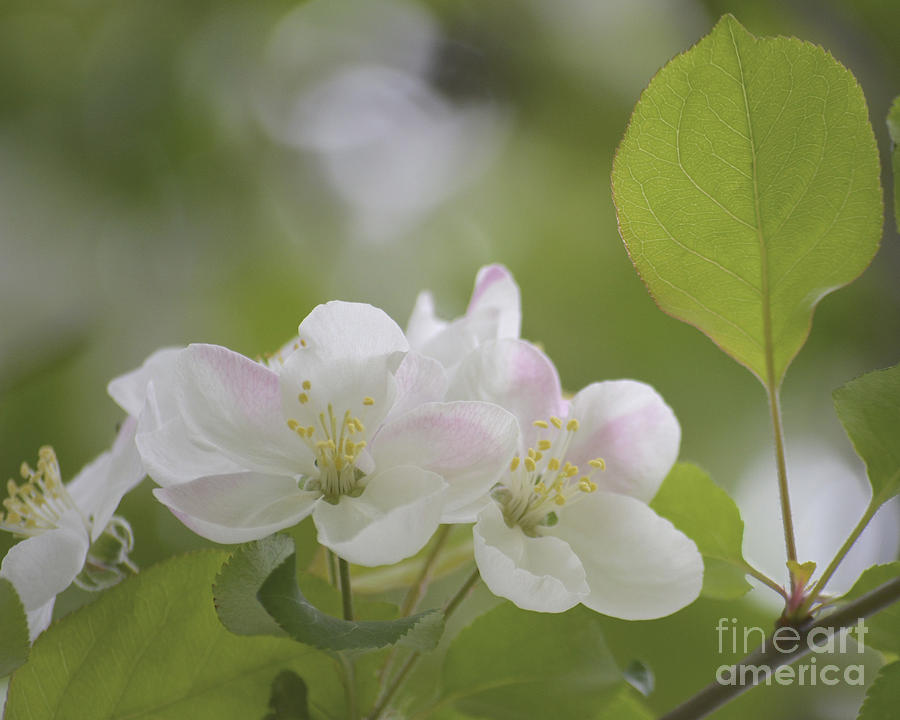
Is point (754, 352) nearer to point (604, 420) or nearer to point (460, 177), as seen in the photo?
point (604, 420)

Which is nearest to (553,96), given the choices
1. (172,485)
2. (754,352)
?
(754,352)

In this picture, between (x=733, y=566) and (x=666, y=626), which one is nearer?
(x=733, y=566)

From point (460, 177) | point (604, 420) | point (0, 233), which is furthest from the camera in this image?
point (460, 177)

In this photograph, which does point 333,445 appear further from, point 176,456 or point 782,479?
point 782,479

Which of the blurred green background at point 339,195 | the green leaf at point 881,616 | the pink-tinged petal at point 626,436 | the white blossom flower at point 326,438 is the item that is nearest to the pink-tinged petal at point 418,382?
the white blossom flower at point 326,438

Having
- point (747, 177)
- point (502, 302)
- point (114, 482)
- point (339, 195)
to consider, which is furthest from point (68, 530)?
point (339, 195)

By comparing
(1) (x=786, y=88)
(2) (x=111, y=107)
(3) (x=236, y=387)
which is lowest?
(2) (x=111, y=107)
